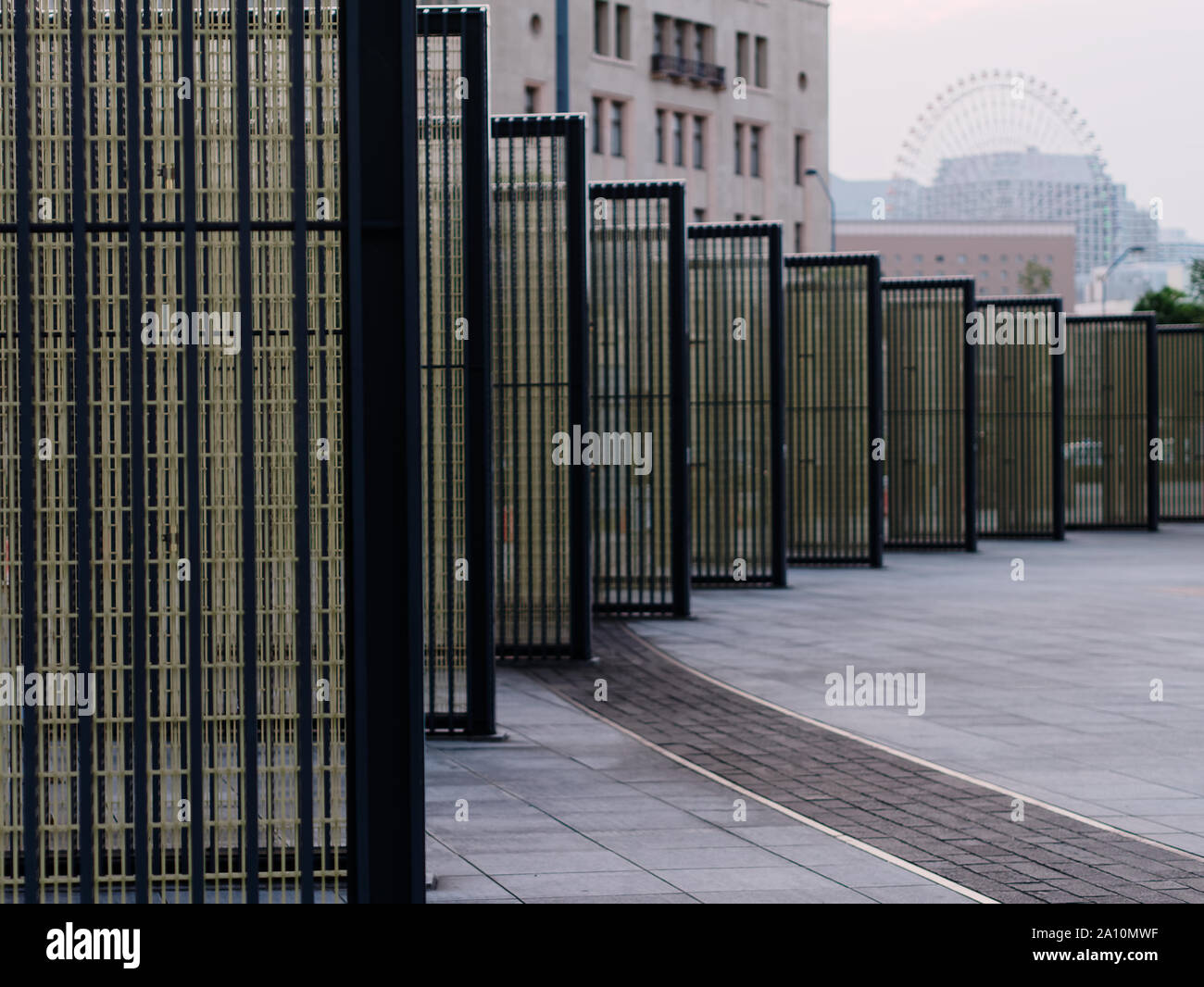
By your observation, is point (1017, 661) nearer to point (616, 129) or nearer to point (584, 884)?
point (584, 884)

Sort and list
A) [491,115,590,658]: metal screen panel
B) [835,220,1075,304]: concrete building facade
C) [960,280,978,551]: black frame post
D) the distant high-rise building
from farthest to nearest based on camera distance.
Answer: [835,220,1075,304]: concrete building facade → the distant high-rise building → [960,280,978,551]: black frame post → [491,115,590,658]: metal screen panel

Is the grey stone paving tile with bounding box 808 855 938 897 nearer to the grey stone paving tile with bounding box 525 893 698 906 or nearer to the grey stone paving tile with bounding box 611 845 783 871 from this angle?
the grey stone paving tile with bounding box 611 845 783 871

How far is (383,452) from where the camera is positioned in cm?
618

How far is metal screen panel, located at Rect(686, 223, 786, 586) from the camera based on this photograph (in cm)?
2230

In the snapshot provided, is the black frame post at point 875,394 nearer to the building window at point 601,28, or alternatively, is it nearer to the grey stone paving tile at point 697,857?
the grey stone paving tile at point 697,857

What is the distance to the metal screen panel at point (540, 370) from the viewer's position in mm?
15016

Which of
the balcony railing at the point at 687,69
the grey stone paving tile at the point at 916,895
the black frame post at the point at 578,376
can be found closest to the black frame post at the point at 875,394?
the black frame post at the point at 578,376

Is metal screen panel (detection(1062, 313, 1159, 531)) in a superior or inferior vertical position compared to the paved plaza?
superior

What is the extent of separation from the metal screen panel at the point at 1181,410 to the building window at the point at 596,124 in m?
33.6

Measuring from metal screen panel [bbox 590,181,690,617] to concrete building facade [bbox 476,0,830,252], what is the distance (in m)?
42.0

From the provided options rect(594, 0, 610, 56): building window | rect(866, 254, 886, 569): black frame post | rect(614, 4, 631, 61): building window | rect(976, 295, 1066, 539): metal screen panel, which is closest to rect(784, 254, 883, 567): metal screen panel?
rect(866, 254, 886, 569): black frame post

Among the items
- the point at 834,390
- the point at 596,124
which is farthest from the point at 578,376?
the point at 596,124
